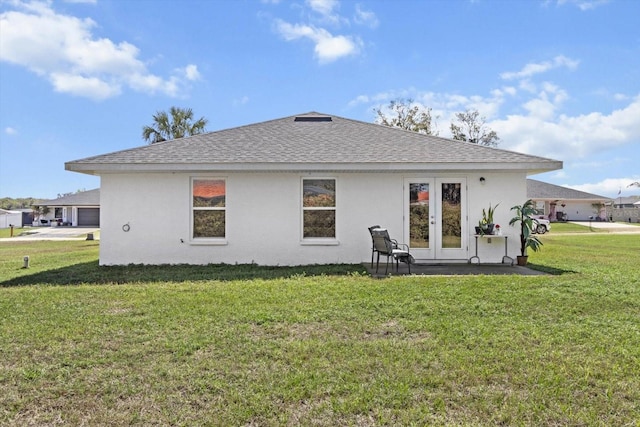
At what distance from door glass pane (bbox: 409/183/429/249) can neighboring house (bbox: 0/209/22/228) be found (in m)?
53.7

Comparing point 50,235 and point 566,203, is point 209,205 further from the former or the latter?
point 566,203

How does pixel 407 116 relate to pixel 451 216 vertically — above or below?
above

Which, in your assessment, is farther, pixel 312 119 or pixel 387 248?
pixel 312 119

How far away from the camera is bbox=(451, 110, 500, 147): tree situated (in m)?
42.8

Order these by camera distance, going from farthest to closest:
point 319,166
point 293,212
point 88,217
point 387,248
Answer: point 88,217, point 293,212, point 319,166, point 387,248

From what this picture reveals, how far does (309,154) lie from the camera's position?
10305 mm

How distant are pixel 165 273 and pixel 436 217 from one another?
7.02 metres

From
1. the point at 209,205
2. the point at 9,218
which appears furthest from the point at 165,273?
Result: the point at 9,218

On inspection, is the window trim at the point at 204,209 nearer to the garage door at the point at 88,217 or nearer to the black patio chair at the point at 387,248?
the black patio chair at the point at 387,248

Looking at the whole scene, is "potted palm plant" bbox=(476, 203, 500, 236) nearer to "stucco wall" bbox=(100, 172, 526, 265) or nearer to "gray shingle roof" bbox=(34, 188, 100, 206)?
"stucco wall" bbox=(100, 172, 526, 265)

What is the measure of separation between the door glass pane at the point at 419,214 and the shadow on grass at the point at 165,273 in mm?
1914

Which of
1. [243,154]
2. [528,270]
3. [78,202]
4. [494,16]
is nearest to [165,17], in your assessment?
[243,154]

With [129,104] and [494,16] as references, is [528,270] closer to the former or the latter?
[494,16]

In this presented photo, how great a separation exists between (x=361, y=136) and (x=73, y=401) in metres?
10.4
